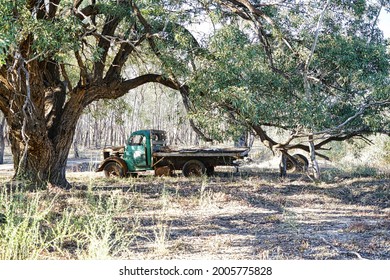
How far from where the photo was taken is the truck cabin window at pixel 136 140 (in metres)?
17.1

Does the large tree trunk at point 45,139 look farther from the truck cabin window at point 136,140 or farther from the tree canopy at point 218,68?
the truck cabin window at point 136,140

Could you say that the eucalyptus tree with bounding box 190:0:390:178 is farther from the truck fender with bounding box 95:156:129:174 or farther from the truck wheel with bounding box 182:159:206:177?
the truck fender with bounding box 95:156:129:174

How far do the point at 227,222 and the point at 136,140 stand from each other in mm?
9606

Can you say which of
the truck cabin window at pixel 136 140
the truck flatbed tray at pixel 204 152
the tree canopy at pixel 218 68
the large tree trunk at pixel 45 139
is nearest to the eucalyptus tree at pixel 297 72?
the tree canopy at pixel 218 68

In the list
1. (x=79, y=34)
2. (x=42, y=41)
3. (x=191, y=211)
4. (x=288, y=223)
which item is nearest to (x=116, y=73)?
(x=79, y=34)

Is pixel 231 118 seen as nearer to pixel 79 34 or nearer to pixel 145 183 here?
pixel 79 34

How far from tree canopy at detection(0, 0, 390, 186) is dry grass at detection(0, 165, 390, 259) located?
1.59 metres

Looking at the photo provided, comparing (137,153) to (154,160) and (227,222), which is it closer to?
(154,160)

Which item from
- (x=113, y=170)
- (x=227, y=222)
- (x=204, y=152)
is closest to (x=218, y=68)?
(x=227, y=222)

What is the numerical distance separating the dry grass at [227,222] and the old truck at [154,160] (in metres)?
2.65

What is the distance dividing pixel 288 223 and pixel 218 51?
12.4 feet

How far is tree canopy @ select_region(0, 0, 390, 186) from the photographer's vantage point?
9.45 m

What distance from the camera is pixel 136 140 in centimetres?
1720

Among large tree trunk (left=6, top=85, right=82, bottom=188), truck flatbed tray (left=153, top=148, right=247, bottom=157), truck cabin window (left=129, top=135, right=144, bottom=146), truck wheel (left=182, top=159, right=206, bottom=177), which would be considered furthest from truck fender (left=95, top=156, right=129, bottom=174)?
large tree trunk (left=6, top=85, right=82, bottom=188)
